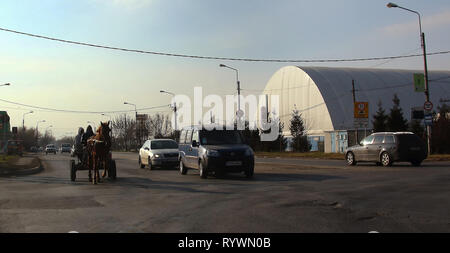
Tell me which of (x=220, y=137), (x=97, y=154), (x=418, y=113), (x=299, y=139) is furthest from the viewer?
(x=299, y=139)

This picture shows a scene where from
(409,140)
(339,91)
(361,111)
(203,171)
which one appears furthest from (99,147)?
(339,91)

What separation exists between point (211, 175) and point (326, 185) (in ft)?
20.9

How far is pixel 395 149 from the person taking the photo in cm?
2248

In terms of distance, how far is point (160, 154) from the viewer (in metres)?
23.6

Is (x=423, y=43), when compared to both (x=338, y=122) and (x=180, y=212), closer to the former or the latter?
(x=180, y=212)

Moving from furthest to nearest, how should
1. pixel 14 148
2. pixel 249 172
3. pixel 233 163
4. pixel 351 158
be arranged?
pixel 14 148, pixel 351 158, pixel 249 172, pixel 233 163

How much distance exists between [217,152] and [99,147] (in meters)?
3.99

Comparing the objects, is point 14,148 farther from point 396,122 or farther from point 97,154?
point 97,154

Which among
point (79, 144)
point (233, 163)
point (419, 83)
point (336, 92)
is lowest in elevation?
point (233, 163)

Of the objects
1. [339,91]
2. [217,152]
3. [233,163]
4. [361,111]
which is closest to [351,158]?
[233,163]

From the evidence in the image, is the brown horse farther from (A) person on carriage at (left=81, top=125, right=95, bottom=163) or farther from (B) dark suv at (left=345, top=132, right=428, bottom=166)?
(B) dark suv at (left=345, top=132, right=428, bottom=166)

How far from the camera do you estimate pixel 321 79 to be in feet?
236

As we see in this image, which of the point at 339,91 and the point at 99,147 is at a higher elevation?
the point at 339,91

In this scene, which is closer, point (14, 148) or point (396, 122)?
point (396, 122)
